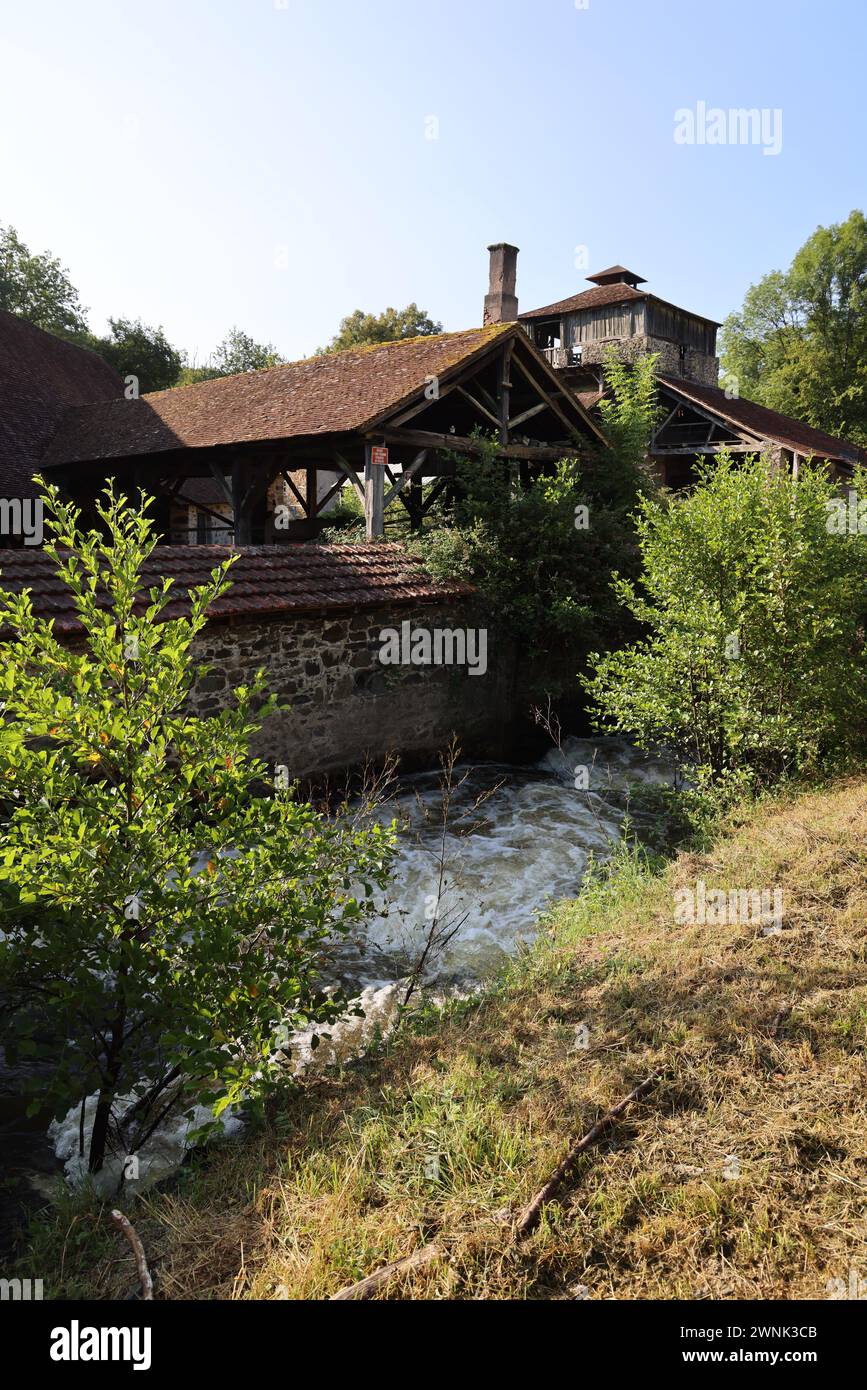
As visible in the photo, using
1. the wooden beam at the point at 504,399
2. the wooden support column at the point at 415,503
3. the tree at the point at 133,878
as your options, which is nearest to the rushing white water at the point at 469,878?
the tree at the point at 133,878

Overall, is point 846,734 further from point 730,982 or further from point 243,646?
point 243,646

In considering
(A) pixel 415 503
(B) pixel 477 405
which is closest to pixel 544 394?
(B) pixel 477 405

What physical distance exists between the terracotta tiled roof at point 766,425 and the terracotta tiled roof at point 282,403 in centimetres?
1146

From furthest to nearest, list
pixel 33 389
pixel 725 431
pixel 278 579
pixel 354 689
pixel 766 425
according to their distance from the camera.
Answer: pixel 725 431
pixel 766 425
pixel 33 389
pixel 354 689
pixel 278 579

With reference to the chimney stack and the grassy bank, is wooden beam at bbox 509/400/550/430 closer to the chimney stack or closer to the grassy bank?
the chimney stack

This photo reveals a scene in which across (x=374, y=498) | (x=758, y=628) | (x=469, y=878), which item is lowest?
(x=469, y=878)

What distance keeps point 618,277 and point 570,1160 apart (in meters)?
30.8

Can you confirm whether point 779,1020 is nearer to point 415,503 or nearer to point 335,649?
point 335,649

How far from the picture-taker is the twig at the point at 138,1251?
2.96 m

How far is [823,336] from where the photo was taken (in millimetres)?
34656

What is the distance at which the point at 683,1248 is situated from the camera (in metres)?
2.87

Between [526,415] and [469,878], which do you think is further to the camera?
[526,415]
